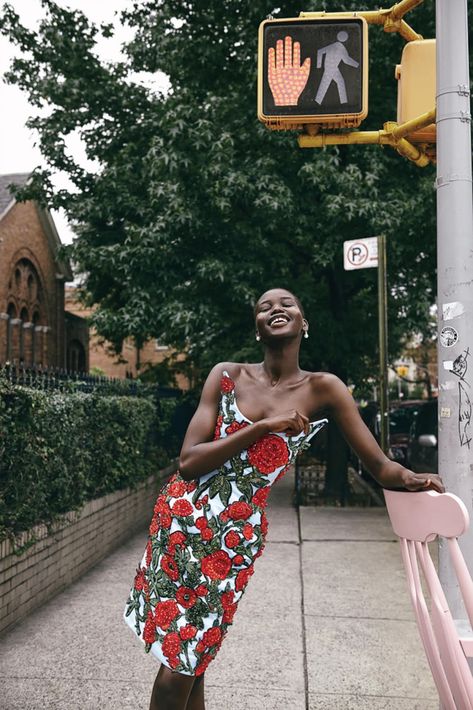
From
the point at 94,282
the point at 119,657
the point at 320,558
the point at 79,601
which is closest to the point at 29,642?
the point at 119,657

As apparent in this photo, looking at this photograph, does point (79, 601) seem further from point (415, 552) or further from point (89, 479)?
point (415, 552)

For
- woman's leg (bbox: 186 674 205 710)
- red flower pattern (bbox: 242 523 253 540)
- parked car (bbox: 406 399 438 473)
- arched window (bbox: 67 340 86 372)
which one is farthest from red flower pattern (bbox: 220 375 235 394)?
arched window (bbox: 67 340 86 372)

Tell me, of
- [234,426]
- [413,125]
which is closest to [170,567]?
→ [234,426]

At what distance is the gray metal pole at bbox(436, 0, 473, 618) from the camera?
3260 millimetres

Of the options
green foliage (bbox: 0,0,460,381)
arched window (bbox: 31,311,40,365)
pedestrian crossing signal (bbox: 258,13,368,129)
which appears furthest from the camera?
arched window (bbox: 31,311,40,365)

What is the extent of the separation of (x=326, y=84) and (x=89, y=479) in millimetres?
4345

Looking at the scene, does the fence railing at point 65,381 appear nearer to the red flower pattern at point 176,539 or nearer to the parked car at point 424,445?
the red flower pattern at point 176,539

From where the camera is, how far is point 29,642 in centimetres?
474

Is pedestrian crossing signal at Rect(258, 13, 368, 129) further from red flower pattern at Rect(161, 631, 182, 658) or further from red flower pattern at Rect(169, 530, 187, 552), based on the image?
red flower pattern at Rect(161, 631, 182, 658)

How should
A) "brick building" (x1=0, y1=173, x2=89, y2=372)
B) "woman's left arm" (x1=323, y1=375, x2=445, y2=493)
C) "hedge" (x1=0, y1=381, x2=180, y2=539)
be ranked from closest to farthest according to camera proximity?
"woman's left arm" (x1=323, y1=375, x2=445, y2=493) → "hedge" (x1=0, y1=381, x2=180, y2=539) → "brick building" (x1=0, y1=173, x2=89, y2=372)

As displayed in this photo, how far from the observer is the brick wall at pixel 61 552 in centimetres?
494

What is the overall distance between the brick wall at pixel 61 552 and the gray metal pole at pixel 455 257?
3.02m

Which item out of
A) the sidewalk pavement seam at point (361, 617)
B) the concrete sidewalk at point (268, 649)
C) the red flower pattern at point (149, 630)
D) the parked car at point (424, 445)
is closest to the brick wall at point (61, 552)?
the concrete sidewalk at point (268, 649)

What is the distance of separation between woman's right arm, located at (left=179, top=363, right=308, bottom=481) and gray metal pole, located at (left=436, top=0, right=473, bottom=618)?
1102 millimetres
